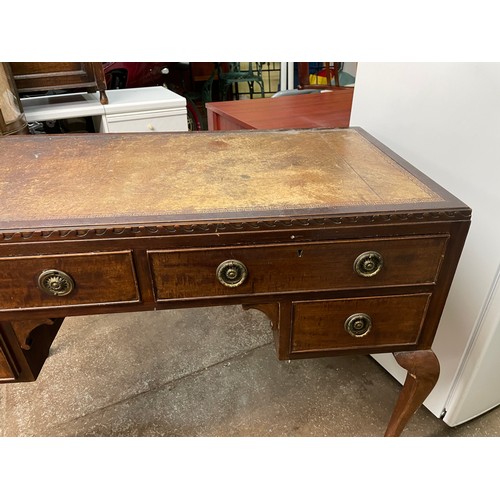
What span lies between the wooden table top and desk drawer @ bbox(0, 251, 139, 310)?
33.5 inches

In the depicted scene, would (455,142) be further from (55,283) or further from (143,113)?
(143,113)

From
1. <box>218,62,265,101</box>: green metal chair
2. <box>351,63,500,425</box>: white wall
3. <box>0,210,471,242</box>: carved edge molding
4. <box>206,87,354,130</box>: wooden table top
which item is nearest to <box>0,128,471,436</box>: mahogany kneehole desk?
<box>0,210,471,242</box>: carved edge molding

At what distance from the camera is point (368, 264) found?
0.76 m

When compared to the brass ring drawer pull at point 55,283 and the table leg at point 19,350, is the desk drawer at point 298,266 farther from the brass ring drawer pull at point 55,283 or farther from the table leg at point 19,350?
the table leg at point 19,350

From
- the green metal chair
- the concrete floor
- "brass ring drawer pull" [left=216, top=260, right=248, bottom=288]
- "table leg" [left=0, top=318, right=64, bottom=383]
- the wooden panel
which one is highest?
the wooden panel

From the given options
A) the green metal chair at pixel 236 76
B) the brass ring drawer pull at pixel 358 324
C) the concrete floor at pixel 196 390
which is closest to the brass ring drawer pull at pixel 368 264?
the brass ring drawer pull at pixel 358 324

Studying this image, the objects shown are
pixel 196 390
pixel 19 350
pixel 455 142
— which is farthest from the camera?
pixel 196 390

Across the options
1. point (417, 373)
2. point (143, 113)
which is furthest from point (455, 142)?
point (143, 113)

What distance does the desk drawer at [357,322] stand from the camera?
827 millimetres

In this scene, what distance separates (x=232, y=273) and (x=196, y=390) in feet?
2.38

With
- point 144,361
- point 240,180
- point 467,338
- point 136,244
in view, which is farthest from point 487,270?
point 144,361

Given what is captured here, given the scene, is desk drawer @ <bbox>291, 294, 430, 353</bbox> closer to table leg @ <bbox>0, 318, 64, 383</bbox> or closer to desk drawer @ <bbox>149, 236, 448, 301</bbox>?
desk drawer @ <bbox>149, 236, 448, 301</bbox>

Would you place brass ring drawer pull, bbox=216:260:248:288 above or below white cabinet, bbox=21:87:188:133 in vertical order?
above

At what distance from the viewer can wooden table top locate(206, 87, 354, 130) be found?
1.51 m
